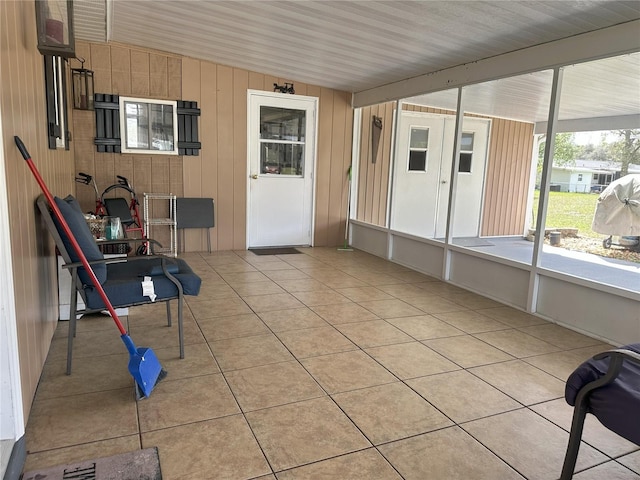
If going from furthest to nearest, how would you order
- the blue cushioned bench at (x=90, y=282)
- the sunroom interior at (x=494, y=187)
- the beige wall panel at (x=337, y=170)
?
the beige wall panel at (x=337, y=170) < the sunroom interior at (x=494, y=187) < the blue cushioned bench at (x=90, y=282)

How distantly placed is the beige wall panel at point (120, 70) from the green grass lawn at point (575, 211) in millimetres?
4679

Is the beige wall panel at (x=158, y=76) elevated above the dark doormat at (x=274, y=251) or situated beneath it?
elevated above

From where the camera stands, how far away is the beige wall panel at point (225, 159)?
5738mm

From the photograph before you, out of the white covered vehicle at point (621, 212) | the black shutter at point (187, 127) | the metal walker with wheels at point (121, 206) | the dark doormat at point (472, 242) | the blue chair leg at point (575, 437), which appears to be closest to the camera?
the blue chair leg at point (575, 437)

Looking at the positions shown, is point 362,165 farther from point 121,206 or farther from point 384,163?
point 121,206

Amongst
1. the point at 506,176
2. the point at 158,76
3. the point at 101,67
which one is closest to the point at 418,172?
the point at 506,176

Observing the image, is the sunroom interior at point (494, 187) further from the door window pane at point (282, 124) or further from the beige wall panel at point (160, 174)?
the beige wall panel at point (160, 174)

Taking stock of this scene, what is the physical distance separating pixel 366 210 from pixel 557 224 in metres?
2.98

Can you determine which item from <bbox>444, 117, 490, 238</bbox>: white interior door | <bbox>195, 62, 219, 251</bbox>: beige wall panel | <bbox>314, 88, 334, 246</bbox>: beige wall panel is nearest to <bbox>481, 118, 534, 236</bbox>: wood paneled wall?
<bbox>444, 117, 490, 238</bbox>: white interior door

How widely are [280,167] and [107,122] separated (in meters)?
2.24

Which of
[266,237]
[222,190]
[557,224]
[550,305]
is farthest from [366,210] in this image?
[550,305]

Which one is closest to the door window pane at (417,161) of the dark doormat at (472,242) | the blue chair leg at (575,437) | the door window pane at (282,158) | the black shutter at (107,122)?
the dark doormat at (472,242)

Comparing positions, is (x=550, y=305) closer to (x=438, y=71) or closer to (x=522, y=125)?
(x=438, y=71)

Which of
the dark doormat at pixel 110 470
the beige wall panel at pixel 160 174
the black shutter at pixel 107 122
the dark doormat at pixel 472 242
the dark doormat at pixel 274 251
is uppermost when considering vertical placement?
the black shutter at pixel 107 122
